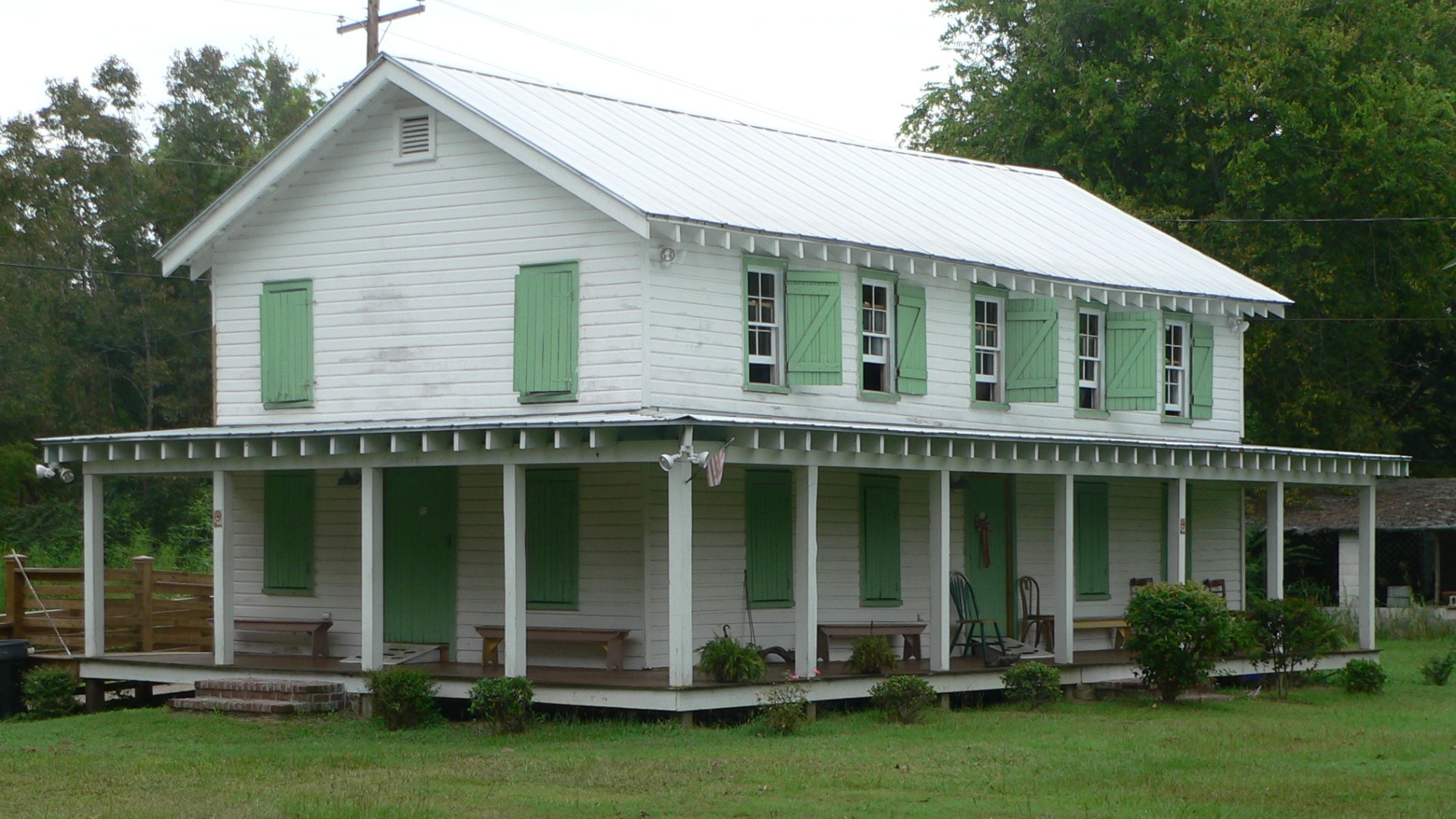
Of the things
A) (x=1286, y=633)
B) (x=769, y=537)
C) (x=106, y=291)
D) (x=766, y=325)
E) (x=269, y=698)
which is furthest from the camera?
(x=106, y=291)

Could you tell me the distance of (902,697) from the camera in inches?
724

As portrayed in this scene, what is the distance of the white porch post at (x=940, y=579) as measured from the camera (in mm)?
19969

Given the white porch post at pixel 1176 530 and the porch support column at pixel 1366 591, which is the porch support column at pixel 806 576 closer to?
the white porch post at pixel 1176 530

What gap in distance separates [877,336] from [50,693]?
10766mm

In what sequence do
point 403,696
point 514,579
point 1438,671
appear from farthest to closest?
1. point 1438,671
2. point 514,579
3. point 403,696

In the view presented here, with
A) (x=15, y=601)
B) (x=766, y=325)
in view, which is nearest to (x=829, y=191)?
(x=766, y=325)

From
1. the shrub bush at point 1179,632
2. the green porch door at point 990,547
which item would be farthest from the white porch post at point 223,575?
the shrub bush at point 1179,632

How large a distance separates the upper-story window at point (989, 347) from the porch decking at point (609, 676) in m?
3.61

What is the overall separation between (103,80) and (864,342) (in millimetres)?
32405

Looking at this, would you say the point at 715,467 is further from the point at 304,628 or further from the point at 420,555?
the point at 304,628

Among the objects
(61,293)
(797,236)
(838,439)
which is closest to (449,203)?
(797,236)

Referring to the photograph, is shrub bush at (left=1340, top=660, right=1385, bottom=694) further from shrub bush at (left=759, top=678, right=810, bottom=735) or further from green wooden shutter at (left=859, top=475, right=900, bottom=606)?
shrub bush at (left=759, top=678, right=810, bottom=735)

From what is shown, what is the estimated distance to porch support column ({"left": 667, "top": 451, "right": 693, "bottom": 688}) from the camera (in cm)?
1731

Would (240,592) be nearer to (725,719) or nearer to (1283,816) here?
(725,719)
